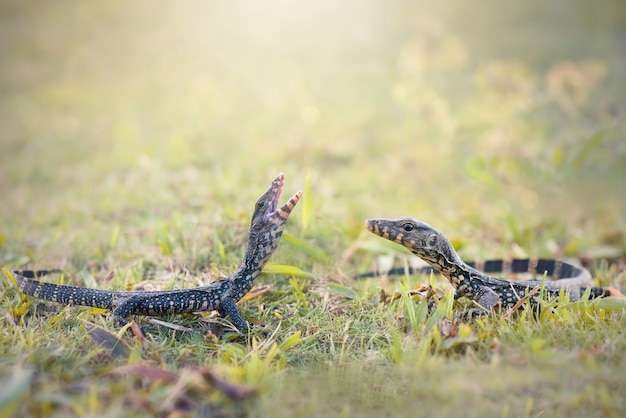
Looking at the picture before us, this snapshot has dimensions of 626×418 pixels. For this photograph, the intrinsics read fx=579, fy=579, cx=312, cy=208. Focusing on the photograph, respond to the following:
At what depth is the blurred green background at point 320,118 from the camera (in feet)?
23.7

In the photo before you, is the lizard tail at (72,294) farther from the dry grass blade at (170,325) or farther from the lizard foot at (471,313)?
the lizard foot at (471,313)

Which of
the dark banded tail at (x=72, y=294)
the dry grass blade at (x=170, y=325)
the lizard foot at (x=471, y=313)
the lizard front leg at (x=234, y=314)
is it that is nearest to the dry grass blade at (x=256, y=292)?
Answer: the lizard front leg at (x=234, y=314)

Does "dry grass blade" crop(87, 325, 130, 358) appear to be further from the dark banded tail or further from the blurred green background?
the blurred green background

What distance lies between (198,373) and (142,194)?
4751mm

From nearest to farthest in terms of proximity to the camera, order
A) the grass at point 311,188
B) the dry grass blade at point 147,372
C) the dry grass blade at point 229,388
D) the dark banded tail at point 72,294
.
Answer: the dry grass blade at point 229,388
the dry grass blade at point 147,372
the grass at point 311,188
the dark banded tail at point 72,294

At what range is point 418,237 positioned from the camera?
14.8 ft

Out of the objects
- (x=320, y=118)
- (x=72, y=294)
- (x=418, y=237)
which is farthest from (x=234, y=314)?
(x=320, y=118)

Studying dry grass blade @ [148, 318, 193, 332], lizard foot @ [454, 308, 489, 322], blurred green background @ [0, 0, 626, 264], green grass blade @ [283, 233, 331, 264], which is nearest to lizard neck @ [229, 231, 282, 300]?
dry grass blade @ [148, 318, 193, 332]

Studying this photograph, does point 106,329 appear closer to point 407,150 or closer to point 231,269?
point 231,269

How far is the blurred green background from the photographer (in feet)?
23.7

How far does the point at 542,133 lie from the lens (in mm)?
9312

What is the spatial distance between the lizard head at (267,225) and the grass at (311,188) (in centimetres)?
41

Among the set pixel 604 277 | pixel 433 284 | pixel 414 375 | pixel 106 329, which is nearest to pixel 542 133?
pixel 604 277

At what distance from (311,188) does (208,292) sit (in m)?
2.75
